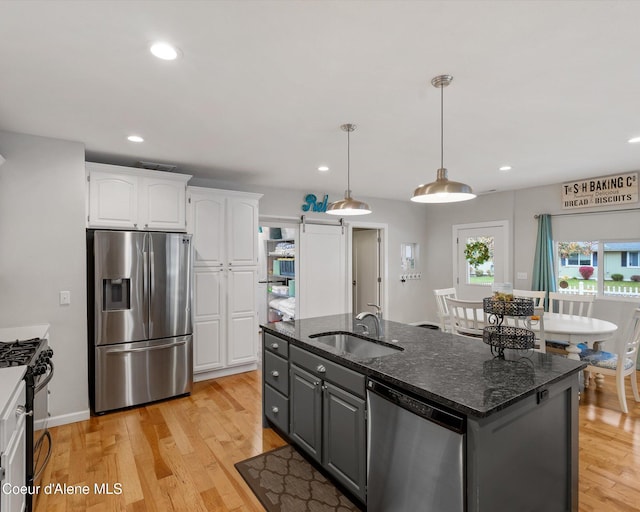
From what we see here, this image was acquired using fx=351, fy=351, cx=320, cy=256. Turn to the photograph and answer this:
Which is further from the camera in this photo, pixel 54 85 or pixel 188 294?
pixel 188 294

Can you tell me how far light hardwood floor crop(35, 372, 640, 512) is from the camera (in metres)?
2.12

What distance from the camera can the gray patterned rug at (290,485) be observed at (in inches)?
81.3

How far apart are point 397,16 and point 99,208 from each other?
10.2 ft

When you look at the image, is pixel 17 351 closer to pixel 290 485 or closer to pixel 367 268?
pixel 290 485

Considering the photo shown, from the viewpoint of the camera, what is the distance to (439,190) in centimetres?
194

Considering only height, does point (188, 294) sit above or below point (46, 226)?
below

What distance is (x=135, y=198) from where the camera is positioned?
3.56 m

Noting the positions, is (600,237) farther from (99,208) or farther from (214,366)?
(99,208)

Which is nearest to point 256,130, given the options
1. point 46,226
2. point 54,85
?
point 54,85

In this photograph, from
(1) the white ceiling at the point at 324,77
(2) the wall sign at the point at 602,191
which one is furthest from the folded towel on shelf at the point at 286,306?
(2) the wall sign at the point at 602,191

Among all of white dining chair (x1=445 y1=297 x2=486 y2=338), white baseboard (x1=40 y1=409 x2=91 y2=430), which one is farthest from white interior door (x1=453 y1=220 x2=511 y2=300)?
white baseboard (x1=40 y1=409 x2=91 y2=430)

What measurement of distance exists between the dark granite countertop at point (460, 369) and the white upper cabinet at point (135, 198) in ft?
6.85

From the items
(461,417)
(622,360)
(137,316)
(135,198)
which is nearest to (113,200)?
→ (135,198)

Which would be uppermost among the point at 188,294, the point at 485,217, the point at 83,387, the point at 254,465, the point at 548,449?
the point at 485,217
